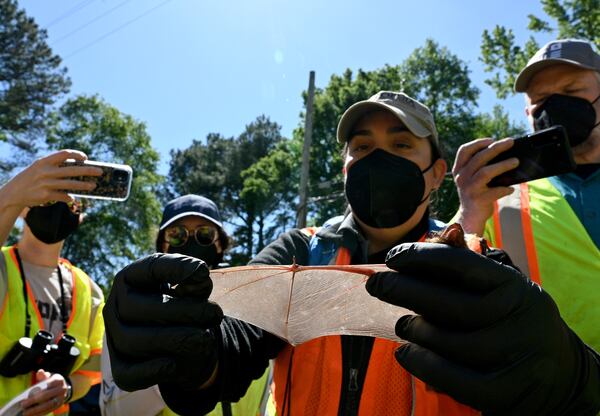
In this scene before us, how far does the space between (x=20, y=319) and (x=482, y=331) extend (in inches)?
129

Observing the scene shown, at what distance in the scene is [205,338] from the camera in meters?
1.36

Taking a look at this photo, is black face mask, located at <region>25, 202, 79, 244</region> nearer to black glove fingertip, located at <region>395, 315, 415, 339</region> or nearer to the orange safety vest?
the orange safety vest

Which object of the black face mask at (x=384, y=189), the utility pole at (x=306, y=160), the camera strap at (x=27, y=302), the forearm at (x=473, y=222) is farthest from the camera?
the utility pole at (x=306, y=160)

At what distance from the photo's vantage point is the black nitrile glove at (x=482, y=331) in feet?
3.66

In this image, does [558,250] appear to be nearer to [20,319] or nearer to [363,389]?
[363,389]

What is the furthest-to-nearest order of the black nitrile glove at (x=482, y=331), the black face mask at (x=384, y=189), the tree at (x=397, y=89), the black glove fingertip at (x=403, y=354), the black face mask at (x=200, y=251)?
1. the tree at (x=397, y=89)
2. the black face mask at (x=200, y=251)
3. the black face mask at (x=384, y=189)
4. the black glove fingertip at (x=403, y=354)
5. the black nitrile glove at (x=482, y=331)

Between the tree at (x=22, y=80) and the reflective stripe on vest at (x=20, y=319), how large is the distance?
30.6 metres

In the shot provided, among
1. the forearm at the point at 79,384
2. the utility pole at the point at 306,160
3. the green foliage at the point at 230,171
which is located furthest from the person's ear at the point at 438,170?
the green foliage at the point at 230,171

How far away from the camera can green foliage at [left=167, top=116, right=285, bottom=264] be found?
42.3 metres

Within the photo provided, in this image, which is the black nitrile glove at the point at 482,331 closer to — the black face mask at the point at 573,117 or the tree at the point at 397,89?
the black face mask at the point at 573,117

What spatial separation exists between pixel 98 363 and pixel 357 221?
275cm

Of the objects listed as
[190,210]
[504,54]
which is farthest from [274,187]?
[190,210]

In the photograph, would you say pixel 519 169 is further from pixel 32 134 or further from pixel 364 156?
pixel 32 134

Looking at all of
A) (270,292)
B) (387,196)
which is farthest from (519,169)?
(270,292)
